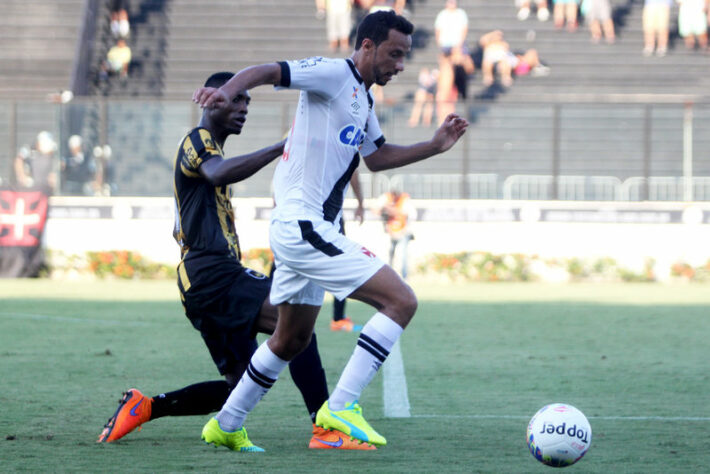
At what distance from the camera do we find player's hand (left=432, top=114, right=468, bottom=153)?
6176 mm

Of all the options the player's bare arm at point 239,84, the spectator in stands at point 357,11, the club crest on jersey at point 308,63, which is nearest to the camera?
the player's bare arm at point 239,84

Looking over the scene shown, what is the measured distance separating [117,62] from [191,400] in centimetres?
2188

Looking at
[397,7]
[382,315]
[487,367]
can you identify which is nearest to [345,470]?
[382,315]

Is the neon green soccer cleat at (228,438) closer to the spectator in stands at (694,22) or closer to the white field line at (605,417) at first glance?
the white field line at (605,417)

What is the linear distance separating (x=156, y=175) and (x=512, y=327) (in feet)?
39.1

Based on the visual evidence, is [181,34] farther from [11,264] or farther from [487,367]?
[487,367]

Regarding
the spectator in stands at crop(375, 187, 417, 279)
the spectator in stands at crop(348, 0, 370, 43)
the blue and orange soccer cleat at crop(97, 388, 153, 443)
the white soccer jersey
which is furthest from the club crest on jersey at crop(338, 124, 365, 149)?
the spectator in stands at crop(348, 0, 370, 43)

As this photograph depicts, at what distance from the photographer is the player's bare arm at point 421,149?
6184mm

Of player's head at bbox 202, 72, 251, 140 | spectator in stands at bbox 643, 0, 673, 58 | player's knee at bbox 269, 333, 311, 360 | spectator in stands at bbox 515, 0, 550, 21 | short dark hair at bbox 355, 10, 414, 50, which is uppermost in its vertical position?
spectator in stands at bbox 515, 0, 550, 21

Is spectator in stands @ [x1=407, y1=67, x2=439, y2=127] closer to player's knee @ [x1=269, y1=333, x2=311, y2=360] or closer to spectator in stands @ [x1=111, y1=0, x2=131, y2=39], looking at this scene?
spectator in stands @ [x1=111, y1=0, x2=131, y2=39]

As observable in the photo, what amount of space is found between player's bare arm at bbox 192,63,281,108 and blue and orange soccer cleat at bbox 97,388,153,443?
6.05 feet

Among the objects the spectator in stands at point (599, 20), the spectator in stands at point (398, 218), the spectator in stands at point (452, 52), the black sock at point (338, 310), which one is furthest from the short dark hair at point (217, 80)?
the spectator in stands at point (599, 20)

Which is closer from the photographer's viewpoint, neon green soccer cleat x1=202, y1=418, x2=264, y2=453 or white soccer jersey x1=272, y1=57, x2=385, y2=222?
white soccer jersey x1=272, y1=57, x2=385, y2=222

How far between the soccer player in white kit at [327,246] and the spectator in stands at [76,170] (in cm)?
1771
